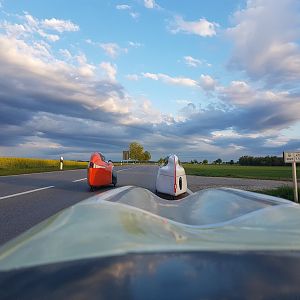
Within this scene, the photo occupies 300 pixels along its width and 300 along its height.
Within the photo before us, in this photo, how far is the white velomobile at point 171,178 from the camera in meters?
8.70

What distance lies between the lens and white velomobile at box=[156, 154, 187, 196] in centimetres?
870

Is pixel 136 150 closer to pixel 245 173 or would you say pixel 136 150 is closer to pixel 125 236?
pixel 245 173

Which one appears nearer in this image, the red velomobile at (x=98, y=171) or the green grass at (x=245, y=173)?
the red velomobile at (x=98, y=171)

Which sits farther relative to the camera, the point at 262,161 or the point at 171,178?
the point at 262,161

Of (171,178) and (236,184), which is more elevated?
(171,178)

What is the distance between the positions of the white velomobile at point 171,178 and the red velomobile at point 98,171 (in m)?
4.08

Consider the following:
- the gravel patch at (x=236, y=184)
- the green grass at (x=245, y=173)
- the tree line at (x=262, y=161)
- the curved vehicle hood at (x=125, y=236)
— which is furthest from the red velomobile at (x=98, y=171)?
the tree line at (x=262, y=161)

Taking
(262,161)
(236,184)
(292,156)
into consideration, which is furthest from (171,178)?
(262,161)

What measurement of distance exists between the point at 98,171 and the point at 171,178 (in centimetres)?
472

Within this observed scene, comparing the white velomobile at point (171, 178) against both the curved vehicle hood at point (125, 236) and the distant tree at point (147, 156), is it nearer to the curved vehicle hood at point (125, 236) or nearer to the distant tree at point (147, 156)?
the curved vehicle hood at point (125, 236)

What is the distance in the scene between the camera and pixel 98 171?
12883 mm

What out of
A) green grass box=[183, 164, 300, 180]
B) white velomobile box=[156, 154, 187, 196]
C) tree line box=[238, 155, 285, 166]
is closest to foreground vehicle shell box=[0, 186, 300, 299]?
white velomobile box=[156, 154, 187, 196]

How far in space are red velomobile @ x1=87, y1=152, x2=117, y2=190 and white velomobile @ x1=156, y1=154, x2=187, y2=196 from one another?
13.4 ft

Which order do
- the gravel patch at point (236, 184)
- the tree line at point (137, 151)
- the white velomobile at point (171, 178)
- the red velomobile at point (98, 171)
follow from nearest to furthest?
the white velomobile at point (171, 178), the red velomobile at point (98, 171), the gravel patch at point (236, 184), the tree line at point (137, 151)
